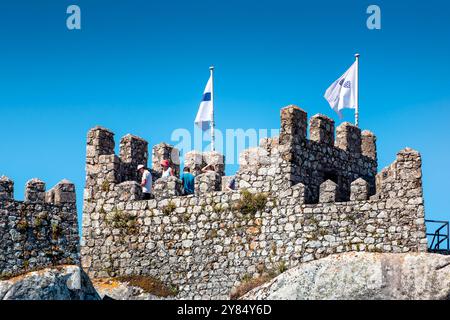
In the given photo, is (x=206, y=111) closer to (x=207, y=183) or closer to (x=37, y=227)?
(x=207, y=183)

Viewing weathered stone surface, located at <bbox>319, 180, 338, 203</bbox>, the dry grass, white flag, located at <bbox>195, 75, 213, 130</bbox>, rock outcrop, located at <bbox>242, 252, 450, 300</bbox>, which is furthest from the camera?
white flag, located at <bbox>195, 75, 213, 130</bbox>

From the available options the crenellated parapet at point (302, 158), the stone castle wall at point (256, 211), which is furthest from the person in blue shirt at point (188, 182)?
the crenellated parapet at point (302, 158)

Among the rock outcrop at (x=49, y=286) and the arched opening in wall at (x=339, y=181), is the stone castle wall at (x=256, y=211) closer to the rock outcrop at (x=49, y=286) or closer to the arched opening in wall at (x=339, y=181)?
the arched opening in wall at (x=339, y=181)

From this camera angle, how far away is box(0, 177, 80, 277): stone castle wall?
159 ft

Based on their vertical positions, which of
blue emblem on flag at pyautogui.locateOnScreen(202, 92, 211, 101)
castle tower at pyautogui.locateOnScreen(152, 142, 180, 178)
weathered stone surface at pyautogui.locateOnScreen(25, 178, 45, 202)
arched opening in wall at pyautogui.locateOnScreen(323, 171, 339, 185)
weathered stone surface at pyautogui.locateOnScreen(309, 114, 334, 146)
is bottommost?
weathered stone surface at pyautogui.locateOnScreen(25, 178, 45, 202)

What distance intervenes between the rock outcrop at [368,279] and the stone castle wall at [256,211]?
128 centimetres

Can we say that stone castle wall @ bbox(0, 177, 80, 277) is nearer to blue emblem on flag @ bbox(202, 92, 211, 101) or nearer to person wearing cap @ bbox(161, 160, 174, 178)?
person wearing cap @ bbox(161, 160, 174, 178)

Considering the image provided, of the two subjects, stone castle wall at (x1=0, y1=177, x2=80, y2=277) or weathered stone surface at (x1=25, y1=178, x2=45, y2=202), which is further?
weathered stone surface at (x1=25, y1=178, x2=45, y2=202)

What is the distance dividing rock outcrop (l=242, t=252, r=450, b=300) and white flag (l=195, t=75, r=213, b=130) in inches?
408

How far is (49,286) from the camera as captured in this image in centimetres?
4209

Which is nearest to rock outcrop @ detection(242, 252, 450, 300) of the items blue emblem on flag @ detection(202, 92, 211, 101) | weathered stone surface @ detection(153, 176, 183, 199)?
weathered stone surface @ detection(153, 176, 183, 199)

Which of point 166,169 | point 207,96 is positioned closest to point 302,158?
point 166,169

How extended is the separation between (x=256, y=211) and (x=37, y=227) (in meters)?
7.09
